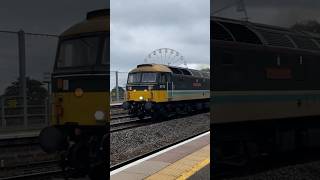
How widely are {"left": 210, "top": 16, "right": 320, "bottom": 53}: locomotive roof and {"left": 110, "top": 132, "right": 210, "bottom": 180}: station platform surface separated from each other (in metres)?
0.68

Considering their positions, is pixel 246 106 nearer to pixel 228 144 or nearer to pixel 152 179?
pixel 228 144

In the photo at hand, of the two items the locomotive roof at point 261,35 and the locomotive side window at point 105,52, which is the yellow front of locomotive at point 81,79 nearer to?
the locomotive side window at point 105,52

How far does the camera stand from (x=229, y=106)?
308 centimetres

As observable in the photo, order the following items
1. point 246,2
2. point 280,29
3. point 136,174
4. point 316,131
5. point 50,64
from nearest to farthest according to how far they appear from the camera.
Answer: point 50,64
point 136,174
point 246,2
point 280,29
point 316,131

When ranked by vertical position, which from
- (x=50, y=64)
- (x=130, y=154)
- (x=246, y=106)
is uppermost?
(x=50, y=64)

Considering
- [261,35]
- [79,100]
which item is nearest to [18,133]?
[79,100]

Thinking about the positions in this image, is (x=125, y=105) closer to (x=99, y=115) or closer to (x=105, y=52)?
(x=99, y=115)

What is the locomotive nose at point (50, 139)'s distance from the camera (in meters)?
2.79

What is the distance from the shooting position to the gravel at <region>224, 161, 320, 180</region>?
3.54m

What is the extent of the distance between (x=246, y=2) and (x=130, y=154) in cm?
133

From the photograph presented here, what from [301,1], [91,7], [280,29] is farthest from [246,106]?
[91,7]

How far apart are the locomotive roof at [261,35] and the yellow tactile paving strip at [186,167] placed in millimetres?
777

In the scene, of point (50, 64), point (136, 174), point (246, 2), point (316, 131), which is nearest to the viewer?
point (50, 64)

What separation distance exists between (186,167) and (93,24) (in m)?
1.42
